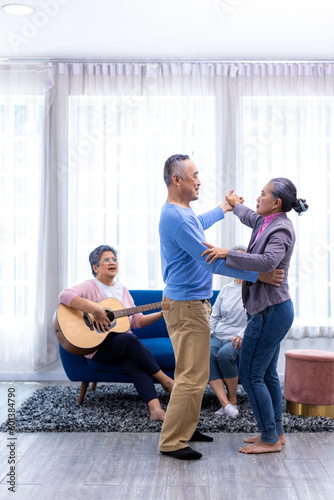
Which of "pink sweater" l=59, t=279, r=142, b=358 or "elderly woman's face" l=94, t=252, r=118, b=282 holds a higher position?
"elderly woman's face" l=94, t=252, r=118, b=282

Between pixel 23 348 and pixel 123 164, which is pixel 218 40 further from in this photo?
pixel 23 348

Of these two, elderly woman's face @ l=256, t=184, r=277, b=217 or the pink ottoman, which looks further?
the pink ottoman

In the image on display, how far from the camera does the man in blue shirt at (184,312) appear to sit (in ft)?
9.61

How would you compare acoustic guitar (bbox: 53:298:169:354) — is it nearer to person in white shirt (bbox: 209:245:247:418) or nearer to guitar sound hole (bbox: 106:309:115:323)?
guitar sound hole (bbox: 106:309:115:323)

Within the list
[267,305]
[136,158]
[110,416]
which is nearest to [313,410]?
[267,305]

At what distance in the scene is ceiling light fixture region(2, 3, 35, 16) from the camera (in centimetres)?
382

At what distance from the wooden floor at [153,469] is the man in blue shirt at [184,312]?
0.17 meters

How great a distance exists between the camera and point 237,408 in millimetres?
3891

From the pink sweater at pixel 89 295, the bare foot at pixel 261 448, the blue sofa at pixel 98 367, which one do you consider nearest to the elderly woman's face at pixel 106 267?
the pink sweater at pixel 89 295

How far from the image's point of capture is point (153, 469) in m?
2.84

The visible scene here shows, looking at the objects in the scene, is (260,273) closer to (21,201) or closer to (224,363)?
(224,363)

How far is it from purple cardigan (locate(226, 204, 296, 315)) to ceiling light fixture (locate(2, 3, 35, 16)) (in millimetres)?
2230

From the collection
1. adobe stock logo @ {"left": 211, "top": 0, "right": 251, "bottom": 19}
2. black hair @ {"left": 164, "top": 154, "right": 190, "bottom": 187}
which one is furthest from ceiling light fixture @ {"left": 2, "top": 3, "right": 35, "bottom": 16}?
black hair @ {"left": 164, "top": 154, "right": 190, "bottom": 187}

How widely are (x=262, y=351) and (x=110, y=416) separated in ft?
4.21
